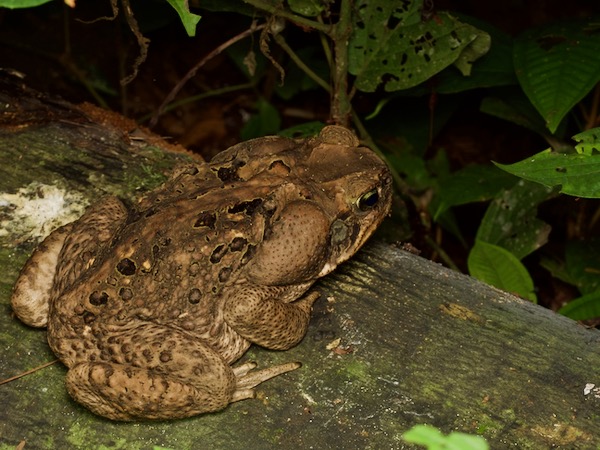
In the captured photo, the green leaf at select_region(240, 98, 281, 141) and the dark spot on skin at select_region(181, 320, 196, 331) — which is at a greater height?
the dark spot on skin at select_region(181, 320, 196, 331)

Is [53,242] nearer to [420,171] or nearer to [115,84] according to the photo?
[420,171]

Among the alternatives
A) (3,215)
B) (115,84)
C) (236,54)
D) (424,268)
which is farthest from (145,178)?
(115,84)

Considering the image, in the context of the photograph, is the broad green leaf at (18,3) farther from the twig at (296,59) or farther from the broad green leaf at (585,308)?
the broad green leaf at (585,308)

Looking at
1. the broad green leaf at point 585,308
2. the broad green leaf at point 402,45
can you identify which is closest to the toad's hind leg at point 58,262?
the broad green leaf at point 402,45

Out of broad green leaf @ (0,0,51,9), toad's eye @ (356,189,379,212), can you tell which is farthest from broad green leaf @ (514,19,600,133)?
broad green leaf @ (0,0,51,9)

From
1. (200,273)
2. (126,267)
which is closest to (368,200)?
(200,273)

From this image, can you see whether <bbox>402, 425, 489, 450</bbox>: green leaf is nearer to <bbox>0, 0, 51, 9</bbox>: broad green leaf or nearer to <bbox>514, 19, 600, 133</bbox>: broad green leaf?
<bbox>0, 0, 51, 9</bbox>: broad green leaf
